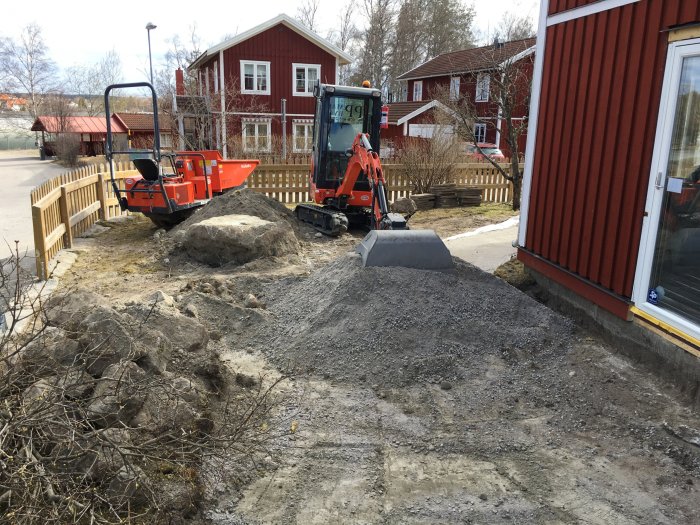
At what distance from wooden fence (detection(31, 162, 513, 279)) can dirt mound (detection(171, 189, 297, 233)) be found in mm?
1970

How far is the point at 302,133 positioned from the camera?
99.9 ft

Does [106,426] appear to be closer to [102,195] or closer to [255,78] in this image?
[102,195]

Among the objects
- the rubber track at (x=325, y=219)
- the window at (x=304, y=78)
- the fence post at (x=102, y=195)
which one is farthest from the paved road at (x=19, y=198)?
the window at (x=304, y=78)

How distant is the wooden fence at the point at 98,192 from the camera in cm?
903

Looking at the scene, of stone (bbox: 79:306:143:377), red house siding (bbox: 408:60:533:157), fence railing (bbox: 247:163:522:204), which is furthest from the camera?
red house siding (bbox: 408:60:533:157)

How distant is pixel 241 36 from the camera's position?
2730 centimetres

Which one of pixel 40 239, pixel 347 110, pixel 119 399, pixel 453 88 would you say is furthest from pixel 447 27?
pixel 119 399

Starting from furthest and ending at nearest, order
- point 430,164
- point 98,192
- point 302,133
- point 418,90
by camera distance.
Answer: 1. point 418,90
2. point 302,133
3. point 430,164
4. point 98,192

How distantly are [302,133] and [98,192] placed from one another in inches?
737

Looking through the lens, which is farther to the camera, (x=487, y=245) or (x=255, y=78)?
(x=255, y=78)

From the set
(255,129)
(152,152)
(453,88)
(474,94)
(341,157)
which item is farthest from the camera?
(474,94)

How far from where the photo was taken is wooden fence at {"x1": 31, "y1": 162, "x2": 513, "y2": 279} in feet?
29.6

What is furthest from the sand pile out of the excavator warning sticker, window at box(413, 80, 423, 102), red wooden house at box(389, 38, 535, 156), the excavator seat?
window at box(413, 80, 423, 102)

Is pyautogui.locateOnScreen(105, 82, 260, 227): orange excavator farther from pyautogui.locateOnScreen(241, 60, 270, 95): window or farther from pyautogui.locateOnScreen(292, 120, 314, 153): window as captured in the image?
pyautogui.locateOnScreen(241, 60, 270, 95): window
